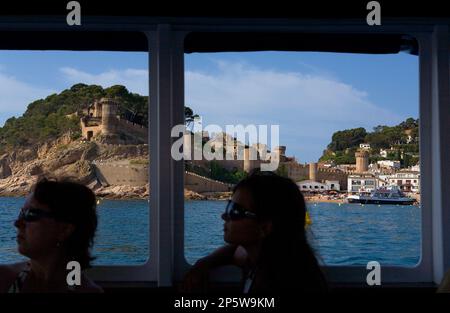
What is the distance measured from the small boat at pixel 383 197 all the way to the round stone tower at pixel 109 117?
4.92 ft

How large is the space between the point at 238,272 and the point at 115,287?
2.13 ft

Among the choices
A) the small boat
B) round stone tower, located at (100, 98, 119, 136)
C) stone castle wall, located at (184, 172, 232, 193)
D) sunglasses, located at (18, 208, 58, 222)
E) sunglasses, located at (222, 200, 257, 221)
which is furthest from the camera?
round stone tower, located at (100, 98, 119, 136)

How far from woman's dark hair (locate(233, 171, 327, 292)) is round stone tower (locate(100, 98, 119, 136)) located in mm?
1457

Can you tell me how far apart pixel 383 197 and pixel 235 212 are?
1551 mm

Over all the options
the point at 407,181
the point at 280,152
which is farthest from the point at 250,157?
the point at 407,181

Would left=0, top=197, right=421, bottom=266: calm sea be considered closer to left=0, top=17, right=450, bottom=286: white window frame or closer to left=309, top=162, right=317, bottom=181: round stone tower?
left=0, top=17, right=450, bottom=286: white window frame

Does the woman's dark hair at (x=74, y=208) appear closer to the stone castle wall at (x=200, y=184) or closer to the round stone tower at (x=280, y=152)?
the stone castle wall at (x=200, y=184)

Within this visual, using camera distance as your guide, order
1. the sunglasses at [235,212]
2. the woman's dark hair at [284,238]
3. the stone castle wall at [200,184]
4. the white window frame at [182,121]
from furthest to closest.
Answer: the stone castle wall at [200,184]
the white window frame at [182,121]
the sunglasses at [235,212]
the woman's dark hair at [284,238]

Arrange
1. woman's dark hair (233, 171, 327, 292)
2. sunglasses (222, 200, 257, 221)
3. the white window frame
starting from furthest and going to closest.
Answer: the white window frame, sunglasses (222, 200, 257, 221), woman's dark hair (233, 171, 327, 292)

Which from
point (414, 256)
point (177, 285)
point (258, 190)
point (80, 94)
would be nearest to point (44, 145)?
point (80, 94)

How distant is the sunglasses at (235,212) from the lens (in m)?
1.80

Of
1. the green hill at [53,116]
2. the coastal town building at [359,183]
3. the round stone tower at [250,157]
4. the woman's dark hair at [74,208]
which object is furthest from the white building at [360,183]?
the woman's dark hair at [74,208]

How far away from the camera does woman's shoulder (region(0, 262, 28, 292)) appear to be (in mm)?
2059

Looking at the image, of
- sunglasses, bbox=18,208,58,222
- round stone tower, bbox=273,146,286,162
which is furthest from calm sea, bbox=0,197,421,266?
sunglasses, bbox=18,208,58,222
